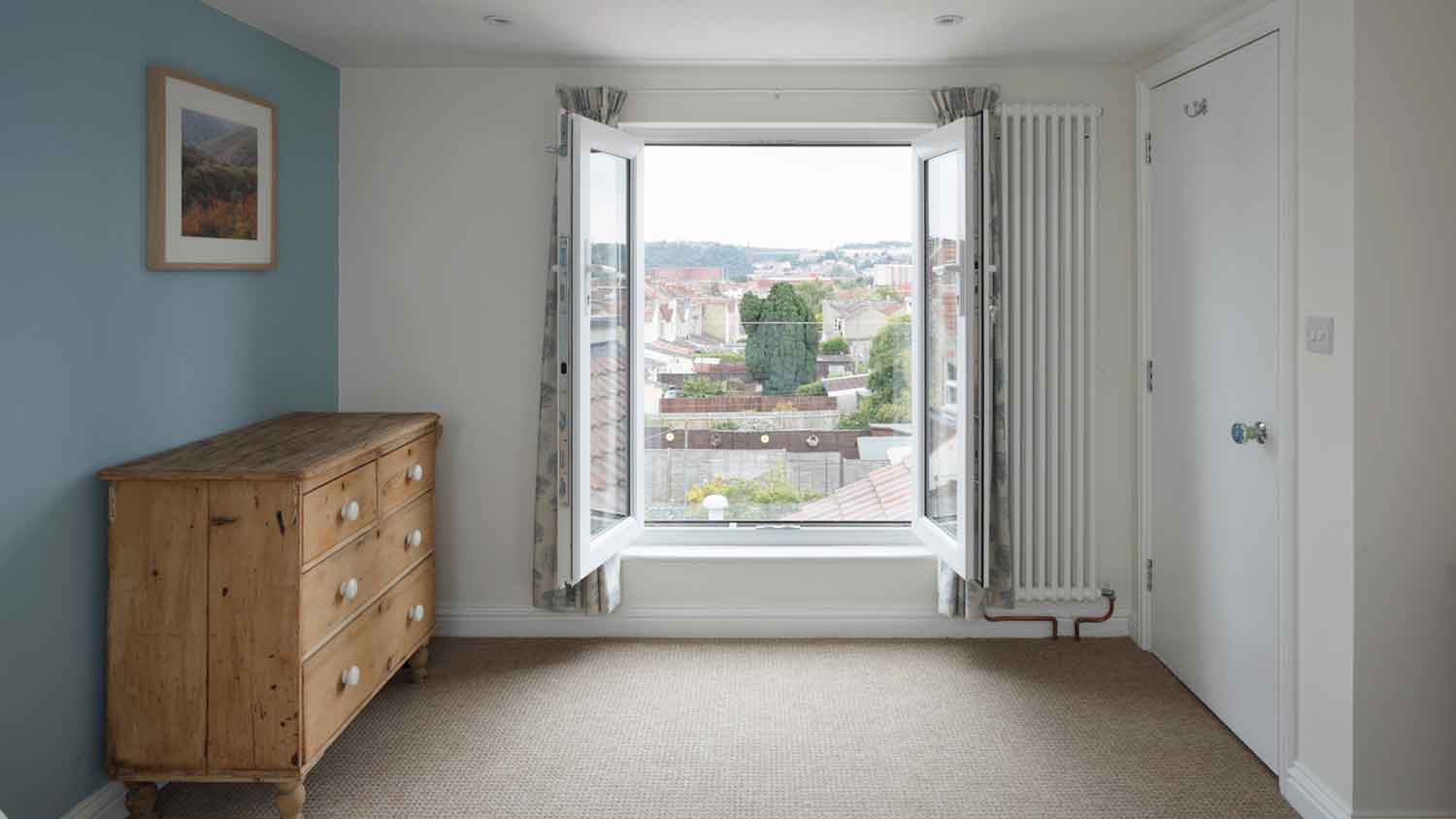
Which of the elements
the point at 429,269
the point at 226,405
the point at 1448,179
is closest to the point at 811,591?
the point at 429,269

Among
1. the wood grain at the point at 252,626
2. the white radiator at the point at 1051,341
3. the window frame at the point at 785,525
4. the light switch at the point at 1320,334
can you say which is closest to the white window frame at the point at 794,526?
the window frame at the point at 785,525

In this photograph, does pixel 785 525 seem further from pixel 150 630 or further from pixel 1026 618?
pixel 150 630

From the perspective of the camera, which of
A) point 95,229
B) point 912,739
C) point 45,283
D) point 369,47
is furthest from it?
point 369,47

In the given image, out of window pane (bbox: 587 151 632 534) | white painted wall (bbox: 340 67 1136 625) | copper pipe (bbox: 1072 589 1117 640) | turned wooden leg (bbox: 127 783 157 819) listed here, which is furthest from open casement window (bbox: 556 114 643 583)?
copper pipe (bbox: 1072 589 1117 640)

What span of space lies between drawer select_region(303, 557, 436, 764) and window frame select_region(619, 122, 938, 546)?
101 cm

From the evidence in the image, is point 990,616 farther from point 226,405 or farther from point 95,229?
point 95,229

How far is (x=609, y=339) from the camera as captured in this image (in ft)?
12.8

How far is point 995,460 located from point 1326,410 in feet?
4.80

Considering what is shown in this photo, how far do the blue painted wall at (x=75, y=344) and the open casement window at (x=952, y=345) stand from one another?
8.37 ft

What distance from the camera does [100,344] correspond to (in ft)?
8.55

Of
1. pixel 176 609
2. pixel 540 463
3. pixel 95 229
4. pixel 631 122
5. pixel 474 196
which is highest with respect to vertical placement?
pixel 631 122

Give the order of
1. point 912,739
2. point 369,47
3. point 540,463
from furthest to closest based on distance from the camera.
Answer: point 540,463, point 369,47, point 912,739

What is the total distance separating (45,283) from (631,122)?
223 centimetres

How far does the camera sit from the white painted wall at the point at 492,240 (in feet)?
13.1
